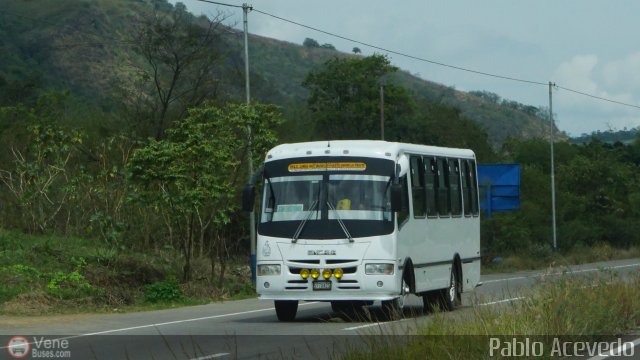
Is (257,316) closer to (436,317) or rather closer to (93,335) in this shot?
(93,335)

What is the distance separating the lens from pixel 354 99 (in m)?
79.9

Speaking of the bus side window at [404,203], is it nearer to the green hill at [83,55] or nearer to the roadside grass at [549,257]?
the roadside grass at [549,257]

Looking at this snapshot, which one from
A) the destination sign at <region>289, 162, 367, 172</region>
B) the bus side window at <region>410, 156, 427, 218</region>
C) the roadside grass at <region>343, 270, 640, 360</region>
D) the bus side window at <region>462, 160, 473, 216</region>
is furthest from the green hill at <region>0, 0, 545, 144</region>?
the roadside grass at <region>343, 270, 640, 360</region>

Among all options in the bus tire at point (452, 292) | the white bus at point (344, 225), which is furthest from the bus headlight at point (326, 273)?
the bus tire at point (452, 292)

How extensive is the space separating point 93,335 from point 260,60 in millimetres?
156657

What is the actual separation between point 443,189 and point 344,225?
3.84m

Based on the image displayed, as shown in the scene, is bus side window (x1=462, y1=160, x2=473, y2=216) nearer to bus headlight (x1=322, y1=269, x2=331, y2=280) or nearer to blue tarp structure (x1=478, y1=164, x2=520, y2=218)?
bus headlight (x1=322, y1=269, x2=331, y2=280)

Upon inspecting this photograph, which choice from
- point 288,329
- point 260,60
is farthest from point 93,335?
point 260,60

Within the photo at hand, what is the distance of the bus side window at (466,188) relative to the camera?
25375mm

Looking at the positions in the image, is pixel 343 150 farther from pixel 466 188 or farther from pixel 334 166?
pixel 466 188

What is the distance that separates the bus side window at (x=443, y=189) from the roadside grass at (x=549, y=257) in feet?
64.7

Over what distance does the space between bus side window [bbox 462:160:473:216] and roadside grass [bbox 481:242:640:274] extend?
17979 mm

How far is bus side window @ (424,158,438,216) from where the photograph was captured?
22933mm

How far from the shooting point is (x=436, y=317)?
1359cm
